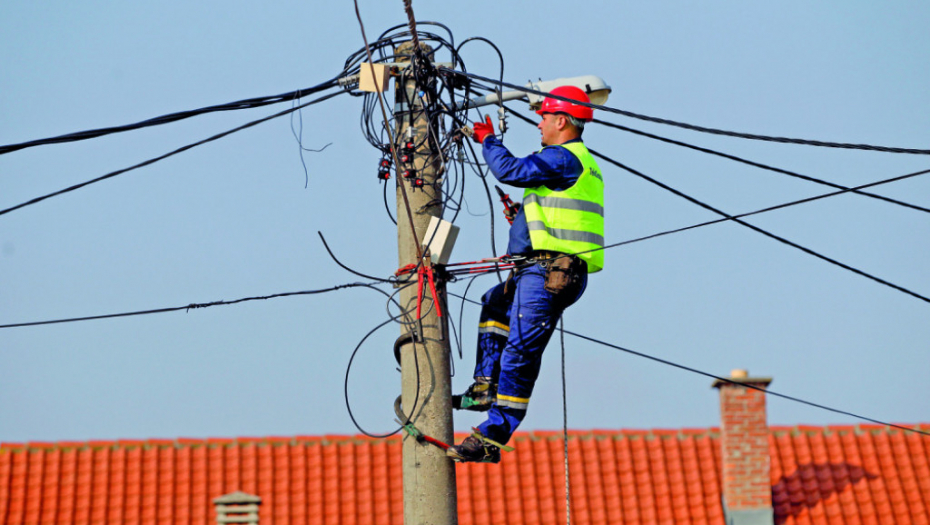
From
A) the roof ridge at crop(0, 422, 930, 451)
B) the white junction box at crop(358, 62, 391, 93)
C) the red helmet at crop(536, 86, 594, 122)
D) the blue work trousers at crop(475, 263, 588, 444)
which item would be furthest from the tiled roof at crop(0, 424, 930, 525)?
the white junction box at crop(358, 62, 391, 93)

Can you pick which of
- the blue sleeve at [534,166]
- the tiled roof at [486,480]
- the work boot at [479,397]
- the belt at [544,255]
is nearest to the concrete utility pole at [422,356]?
the blue sleeve at [534,166]

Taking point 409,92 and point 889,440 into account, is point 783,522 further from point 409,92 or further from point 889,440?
point 409,92

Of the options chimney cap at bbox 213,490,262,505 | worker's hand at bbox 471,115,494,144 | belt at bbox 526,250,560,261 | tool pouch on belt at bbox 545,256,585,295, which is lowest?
chimney cap at bbox 213,490,262,505

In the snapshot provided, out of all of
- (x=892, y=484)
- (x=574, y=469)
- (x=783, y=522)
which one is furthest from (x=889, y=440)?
(x=574, y=469)

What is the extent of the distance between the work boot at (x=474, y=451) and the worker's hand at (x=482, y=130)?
165cm

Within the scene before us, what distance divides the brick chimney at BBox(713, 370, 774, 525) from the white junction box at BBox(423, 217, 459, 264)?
268 inches

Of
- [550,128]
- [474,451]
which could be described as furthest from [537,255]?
[474,451]

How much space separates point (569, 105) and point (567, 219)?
0.72m

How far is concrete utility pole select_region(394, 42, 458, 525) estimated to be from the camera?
6.62m

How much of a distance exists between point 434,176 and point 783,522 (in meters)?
7.58

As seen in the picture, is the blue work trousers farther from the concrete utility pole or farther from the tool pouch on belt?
the concrete utility pole

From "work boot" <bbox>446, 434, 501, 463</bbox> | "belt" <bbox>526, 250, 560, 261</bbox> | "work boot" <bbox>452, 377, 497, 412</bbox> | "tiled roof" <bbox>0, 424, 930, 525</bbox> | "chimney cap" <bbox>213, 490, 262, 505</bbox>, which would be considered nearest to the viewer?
"work boot" <bbox>446, 434, 501, 463</bbox>

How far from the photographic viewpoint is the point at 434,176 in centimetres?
707

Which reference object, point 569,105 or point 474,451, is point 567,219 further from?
point 474,451
